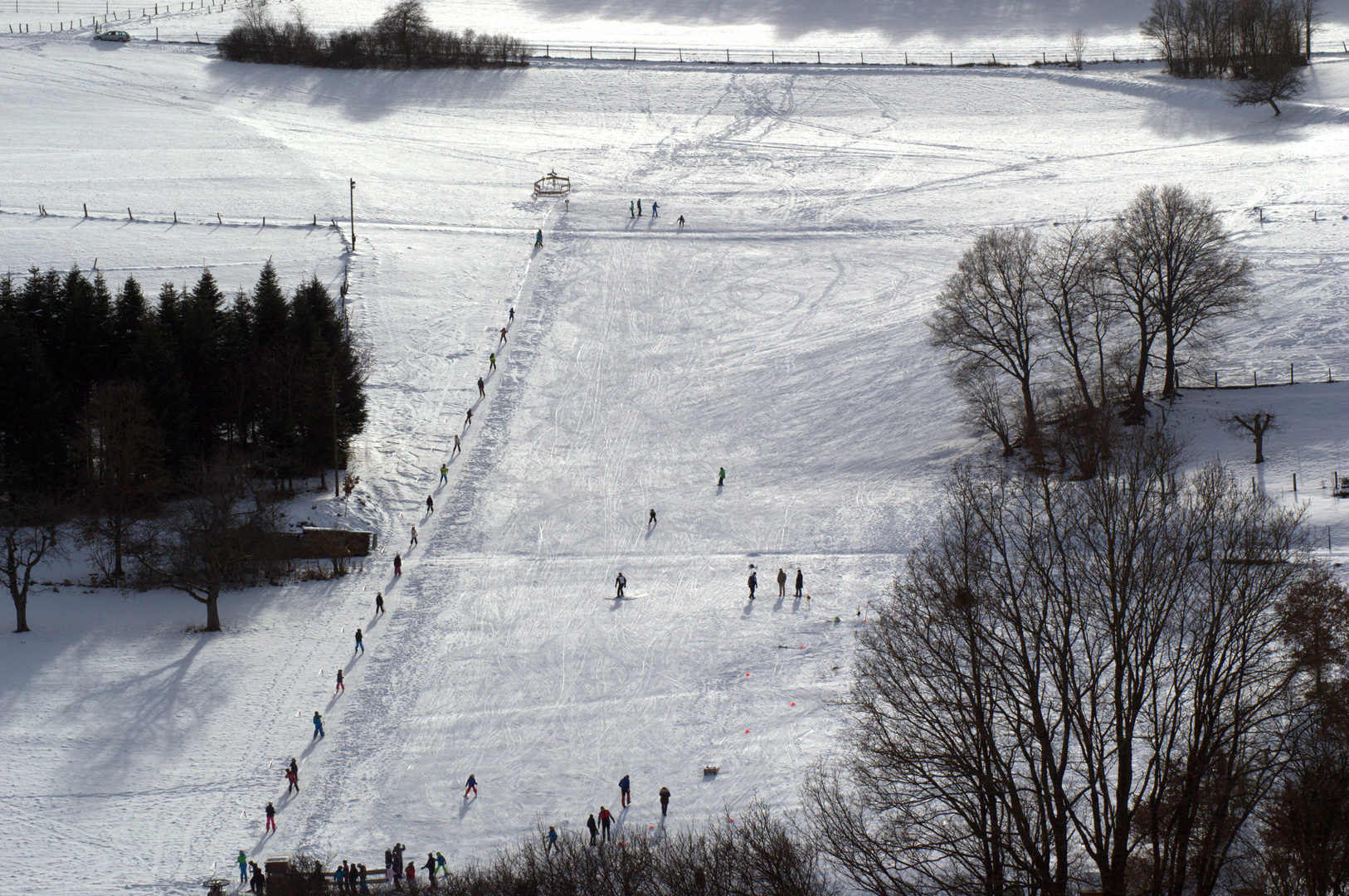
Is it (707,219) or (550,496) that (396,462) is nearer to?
(550,496)

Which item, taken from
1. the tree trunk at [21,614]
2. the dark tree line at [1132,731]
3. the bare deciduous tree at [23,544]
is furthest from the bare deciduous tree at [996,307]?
the tree trunk at [21,614]

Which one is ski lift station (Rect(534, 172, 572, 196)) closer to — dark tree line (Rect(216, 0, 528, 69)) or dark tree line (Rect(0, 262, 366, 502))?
dark tree line (Rect(0, 262, 366, 502))

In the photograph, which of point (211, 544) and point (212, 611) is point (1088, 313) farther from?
point (212, 611)

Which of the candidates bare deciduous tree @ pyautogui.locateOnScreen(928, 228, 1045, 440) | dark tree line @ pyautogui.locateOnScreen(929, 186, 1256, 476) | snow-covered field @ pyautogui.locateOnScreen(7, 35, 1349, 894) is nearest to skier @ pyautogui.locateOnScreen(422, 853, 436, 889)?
snow-covered field @ pyautogui.locateOnScreen(7, 35, 1349, 894)

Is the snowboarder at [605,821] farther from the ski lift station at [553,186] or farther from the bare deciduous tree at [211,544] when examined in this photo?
the ski lift station at [553,186]

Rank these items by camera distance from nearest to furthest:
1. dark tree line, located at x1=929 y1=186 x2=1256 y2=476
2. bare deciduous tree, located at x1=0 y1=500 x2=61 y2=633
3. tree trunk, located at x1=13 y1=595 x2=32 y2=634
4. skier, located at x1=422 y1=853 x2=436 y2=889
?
skier, located at x1=422 y1=853 x2=436 y2=889
tree trunk, located at x1=13 y1=595 x2=32 y2=634
bare deciduous tree, located at x1=0 y1=500 x2=61 y2=633
dark tree line, located at x1=929 y1=186 x2=1256 y2=476
